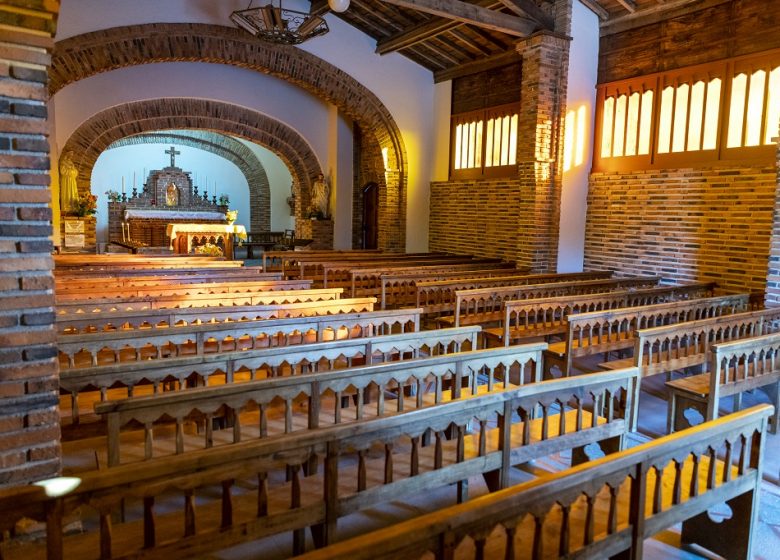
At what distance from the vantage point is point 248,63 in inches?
484

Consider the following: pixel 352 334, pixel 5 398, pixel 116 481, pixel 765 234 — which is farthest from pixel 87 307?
pixel 765 234

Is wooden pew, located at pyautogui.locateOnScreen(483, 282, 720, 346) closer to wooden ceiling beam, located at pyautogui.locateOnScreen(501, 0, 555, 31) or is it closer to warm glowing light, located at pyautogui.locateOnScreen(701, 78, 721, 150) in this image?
warm glowing light, located at pyautogui.locateOnScreen(701, 78, 721, 150)

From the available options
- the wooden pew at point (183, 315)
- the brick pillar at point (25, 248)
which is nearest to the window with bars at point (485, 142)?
the wooden pew at point (183, 315)

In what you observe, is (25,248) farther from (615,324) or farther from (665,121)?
(665,121)

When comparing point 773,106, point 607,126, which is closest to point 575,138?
point 607,126

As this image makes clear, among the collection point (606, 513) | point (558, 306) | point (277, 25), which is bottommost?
point (606, 513)

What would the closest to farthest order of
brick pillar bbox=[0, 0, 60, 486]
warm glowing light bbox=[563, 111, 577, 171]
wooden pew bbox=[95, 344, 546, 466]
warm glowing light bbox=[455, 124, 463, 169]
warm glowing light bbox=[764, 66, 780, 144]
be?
brick pillar bbox=[0, 0, 60, 486] → wooden pew bbox=[95, 344, 546, 466] → warm glowing light bbox=[764, 66, 780, 144] → warm glowing light bbox=[563, 111, 577, 171] → warm glowing light bbox=[455, 124, 463, 169]

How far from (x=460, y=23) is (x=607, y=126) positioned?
3305 millimetres

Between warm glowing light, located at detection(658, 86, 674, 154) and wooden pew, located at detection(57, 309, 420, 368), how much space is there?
6.71 m

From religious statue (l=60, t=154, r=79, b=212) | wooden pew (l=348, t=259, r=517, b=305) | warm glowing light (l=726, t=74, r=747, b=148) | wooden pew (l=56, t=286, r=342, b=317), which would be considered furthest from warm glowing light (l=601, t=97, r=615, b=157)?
religious statue (l=60, t=154, r=79, b=212)

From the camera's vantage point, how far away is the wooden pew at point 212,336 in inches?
150

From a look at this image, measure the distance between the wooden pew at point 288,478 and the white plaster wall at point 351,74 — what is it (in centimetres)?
1086

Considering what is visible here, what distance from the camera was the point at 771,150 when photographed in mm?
8164

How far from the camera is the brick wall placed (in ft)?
27.2
